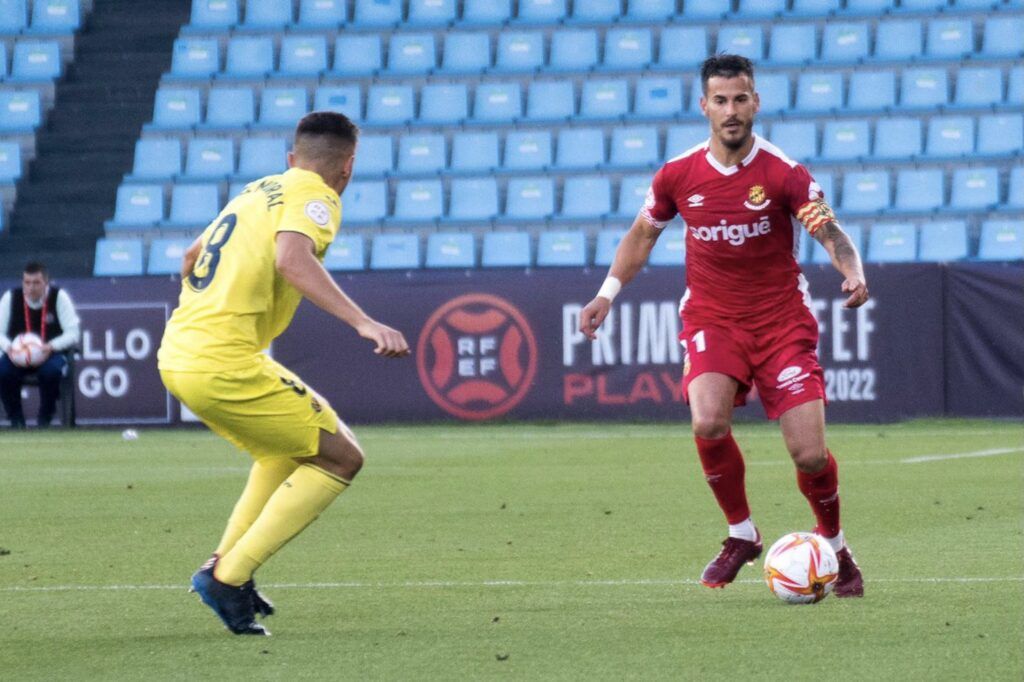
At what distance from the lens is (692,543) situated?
8.46 m

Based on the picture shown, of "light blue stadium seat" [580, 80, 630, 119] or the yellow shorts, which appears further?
"light blue stadium seat" [580, 80, 630, 119]

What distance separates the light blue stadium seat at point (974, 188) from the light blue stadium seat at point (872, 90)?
152cm

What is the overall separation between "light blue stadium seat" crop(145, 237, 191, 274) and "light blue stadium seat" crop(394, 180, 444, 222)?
245 centimetres

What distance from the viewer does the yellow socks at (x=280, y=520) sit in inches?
233

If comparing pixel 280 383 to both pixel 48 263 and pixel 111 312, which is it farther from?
pixel 48 263

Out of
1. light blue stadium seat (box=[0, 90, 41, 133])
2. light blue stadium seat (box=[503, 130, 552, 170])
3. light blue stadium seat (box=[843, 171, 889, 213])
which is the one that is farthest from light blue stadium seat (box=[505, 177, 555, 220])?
light blue stadium seat (box=[0, 90, 41, 133])

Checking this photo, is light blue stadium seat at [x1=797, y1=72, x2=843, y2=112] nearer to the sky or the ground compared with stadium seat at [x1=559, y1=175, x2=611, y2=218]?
nearer to the sky

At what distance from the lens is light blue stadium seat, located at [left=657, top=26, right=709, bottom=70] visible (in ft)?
73.2

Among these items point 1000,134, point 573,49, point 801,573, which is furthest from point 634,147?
point 801,573

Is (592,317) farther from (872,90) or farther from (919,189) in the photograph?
(872,90)

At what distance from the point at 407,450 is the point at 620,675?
10068mm

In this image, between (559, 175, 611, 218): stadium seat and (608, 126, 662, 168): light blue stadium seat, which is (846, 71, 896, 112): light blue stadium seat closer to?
(608, 126, 662, 168): light blue stadium seat

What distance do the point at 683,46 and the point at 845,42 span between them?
→ 6.47 feet

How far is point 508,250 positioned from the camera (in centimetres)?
2000
